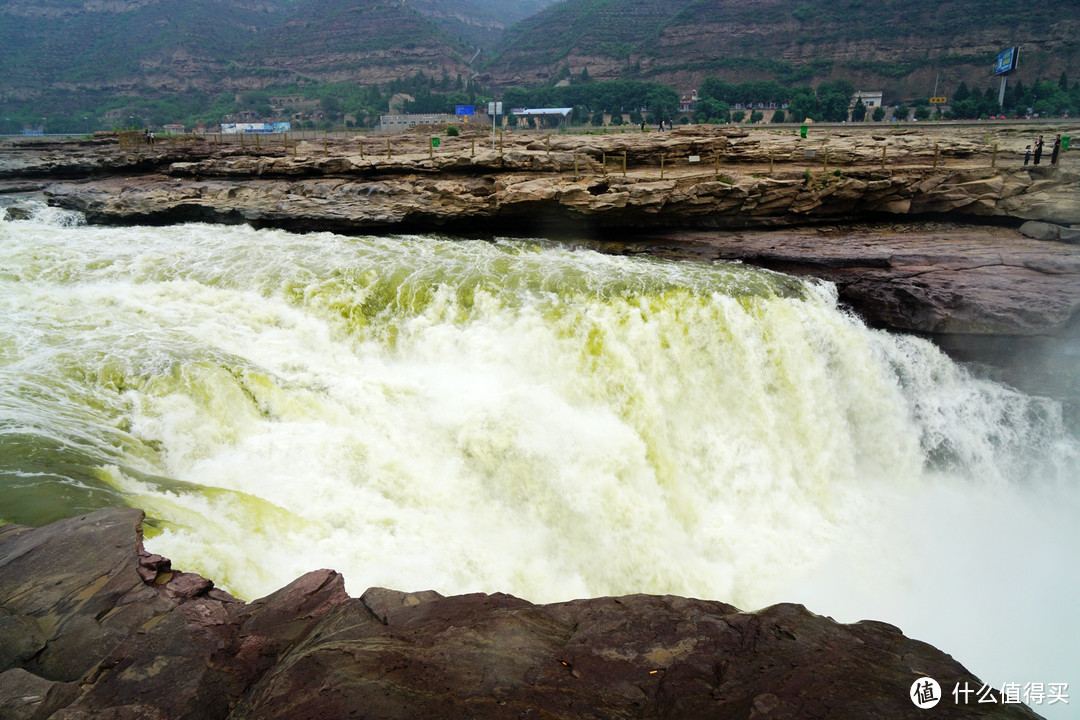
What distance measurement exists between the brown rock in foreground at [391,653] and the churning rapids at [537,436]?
1064 mm

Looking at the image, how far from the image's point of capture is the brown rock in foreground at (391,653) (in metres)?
4.35

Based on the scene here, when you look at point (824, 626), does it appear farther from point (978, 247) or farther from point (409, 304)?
point (978, 247)

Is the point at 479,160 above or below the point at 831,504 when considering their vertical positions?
above

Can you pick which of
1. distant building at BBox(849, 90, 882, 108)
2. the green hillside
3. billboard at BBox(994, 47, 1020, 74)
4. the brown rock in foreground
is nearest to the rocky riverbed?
the brown rock in foreground

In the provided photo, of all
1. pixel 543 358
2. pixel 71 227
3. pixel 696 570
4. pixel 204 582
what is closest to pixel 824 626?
pixel 696 570

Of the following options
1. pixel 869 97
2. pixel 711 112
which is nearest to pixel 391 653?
pixel 711 112

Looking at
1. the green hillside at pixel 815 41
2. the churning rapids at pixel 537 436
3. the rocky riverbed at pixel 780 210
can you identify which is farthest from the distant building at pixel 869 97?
the churning rapids at pixel 537 436

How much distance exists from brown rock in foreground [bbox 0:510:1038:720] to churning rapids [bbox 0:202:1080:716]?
1.06 m

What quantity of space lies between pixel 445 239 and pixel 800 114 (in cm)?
6266

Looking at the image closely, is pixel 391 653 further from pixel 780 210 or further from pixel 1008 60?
pixel 1008 60

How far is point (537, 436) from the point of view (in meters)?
10.4

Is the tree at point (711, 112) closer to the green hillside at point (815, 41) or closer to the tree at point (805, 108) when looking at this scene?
the tree at point (805, 108)

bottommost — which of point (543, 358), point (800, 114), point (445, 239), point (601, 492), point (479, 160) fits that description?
point (601, 492)

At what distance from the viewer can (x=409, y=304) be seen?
44.2 feet
